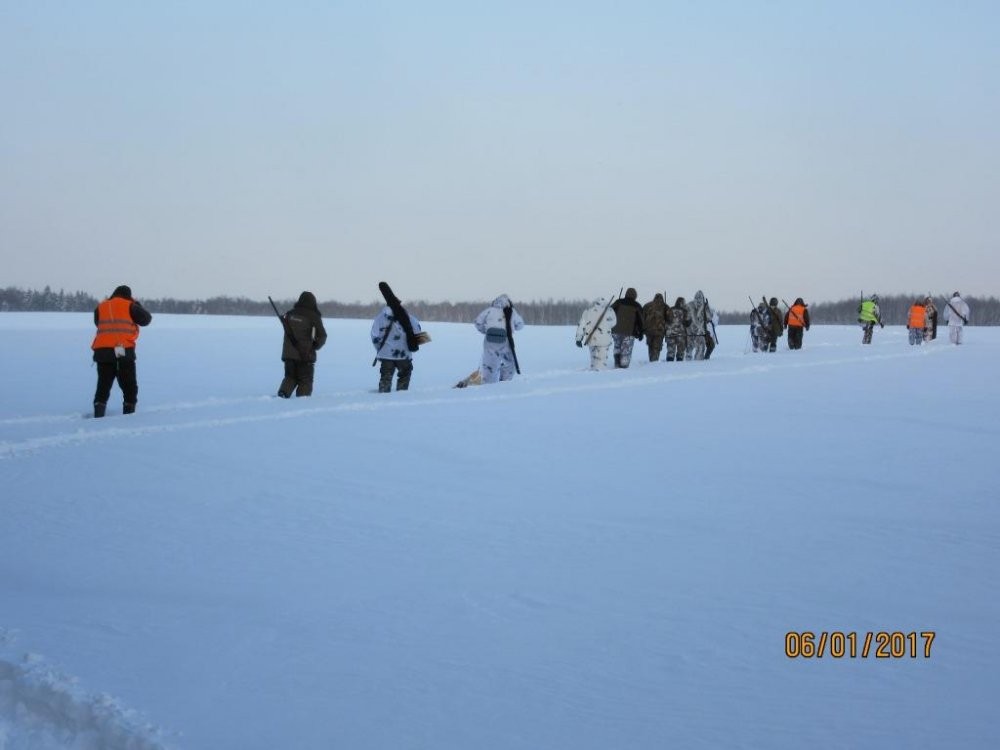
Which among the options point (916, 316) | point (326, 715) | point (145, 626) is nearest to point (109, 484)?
point (145, 626)

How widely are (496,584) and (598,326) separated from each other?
42.8 feet

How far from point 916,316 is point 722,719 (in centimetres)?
2491

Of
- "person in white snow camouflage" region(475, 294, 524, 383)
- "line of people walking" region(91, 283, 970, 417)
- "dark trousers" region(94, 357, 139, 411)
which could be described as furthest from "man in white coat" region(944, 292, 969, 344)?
"dark trousers" region(94, 357, 139, 411)

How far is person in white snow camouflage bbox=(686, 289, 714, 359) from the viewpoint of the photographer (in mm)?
20031

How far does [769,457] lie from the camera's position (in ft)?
24.0

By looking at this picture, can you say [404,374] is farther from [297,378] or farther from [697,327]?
[697,327]

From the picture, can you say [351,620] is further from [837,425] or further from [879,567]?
[837,425]

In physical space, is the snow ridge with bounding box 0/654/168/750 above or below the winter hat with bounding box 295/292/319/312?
below

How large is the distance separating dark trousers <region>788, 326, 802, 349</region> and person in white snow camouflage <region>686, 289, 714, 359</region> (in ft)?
17.7

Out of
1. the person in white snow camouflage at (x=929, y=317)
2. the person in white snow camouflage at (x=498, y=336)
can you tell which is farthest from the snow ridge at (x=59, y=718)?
the person in white snow camouflage at (x=929, y=317)

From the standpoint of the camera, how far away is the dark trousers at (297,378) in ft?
41.8

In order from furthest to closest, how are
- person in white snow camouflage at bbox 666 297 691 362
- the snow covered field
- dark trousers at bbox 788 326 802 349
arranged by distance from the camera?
dark trousers at bbox 788 326 802 349
person in white snow camouflage at bbox 666 297 691 362
the snow covered field

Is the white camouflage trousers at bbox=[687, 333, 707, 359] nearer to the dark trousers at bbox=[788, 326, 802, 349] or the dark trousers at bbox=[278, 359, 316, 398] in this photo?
the dark trousers at bbox=[788, 326, 802, 349]

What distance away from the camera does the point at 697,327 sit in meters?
20.0
